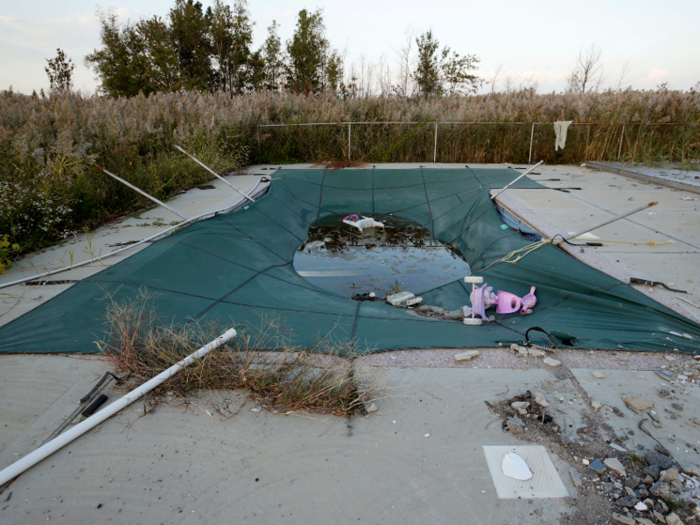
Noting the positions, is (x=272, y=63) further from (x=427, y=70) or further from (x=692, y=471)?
(x=692, y=471)

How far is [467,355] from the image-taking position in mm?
2779

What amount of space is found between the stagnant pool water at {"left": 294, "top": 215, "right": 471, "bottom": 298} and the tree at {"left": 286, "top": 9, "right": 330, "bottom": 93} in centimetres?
1704

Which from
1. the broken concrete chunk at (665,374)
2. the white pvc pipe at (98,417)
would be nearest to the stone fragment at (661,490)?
the broken concrete chunk at (665,374)

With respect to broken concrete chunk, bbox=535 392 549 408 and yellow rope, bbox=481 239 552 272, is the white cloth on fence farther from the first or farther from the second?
broken concrete chunk, bbox=535 392 549 408

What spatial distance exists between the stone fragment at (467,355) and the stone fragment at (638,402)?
0.88m

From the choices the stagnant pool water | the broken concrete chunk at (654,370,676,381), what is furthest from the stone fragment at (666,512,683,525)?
the stagnant pool water

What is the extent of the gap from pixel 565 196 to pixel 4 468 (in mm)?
7977

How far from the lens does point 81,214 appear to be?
18.8 ft

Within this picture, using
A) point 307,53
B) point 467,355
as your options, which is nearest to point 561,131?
point 467,355

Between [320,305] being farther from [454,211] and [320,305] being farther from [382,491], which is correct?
[454,211]

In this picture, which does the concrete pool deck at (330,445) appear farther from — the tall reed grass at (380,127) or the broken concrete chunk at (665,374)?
the tall reed grass at (380,127)

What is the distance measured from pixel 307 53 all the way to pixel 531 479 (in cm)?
2445

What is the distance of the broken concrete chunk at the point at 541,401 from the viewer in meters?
2.31

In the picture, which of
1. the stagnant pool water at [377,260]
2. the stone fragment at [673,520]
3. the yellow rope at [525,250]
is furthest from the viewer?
the stagnant pool water at [377,260]
